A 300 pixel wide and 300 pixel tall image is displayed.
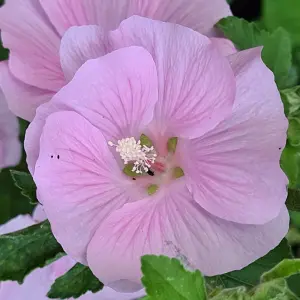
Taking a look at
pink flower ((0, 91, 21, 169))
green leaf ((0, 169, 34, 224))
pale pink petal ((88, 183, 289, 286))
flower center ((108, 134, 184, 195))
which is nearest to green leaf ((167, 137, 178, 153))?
flower center ((108, 134, 184, 195))

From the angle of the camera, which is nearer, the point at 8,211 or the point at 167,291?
the point at 167,291

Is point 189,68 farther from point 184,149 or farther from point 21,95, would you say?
point 21,95

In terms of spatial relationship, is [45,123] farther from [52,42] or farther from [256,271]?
[256,271]

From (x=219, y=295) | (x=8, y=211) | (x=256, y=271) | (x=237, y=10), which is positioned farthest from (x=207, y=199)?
(x=237, y=10)

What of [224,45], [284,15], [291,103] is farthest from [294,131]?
[284,15]

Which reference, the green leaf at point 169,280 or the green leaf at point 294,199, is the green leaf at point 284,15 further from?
the green leaf at point 169,280

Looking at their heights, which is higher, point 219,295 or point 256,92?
point 256,92

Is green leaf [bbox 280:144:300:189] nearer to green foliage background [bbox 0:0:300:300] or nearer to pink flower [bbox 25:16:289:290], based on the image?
green foliage background [bbox 0:0:300:300]
